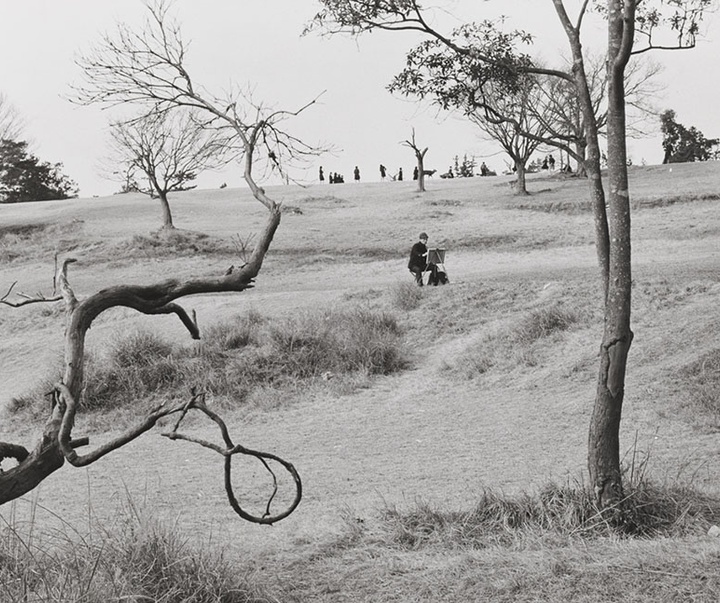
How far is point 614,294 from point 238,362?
9.80 m

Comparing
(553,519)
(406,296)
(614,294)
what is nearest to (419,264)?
(406,296)

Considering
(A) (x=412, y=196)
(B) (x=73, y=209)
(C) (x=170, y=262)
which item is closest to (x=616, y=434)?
(C) (x=170, y=262)

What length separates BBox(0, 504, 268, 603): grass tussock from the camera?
5.22 meters

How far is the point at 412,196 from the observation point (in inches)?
2012

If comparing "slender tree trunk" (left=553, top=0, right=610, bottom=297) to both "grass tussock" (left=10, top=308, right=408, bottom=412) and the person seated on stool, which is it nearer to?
"grass tussock" (left=10, top=308, right=408, bottom=412)

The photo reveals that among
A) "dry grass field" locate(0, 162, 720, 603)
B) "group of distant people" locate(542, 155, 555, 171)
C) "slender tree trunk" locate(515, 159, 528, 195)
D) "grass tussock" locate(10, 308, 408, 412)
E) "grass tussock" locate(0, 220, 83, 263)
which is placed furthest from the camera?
"group of distant people" locate(542, 155, 555, 171)

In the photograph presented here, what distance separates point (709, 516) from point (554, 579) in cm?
221

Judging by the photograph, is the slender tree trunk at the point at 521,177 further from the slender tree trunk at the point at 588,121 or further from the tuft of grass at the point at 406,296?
the slender tree trunk at the point at 588,121

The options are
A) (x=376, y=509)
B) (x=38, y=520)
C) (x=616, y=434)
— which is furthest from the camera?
(x=38, y=520)

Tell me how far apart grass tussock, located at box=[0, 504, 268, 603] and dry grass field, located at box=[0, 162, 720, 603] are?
22 cm

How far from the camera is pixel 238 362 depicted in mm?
16141

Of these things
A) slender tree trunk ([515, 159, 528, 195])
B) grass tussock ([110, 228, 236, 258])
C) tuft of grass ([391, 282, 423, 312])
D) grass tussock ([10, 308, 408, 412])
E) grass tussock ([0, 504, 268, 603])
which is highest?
slender tree trunk ([515, 159, 528, 195])

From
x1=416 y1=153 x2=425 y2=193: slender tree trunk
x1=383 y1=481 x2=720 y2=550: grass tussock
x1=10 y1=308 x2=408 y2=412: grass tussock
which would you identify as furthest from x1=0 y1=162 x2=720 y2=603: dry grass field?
A: x1=416 y1=153 x2=425 y2=193: slender tree trunk

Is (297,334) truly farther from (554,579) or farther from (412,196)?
(412,196)
